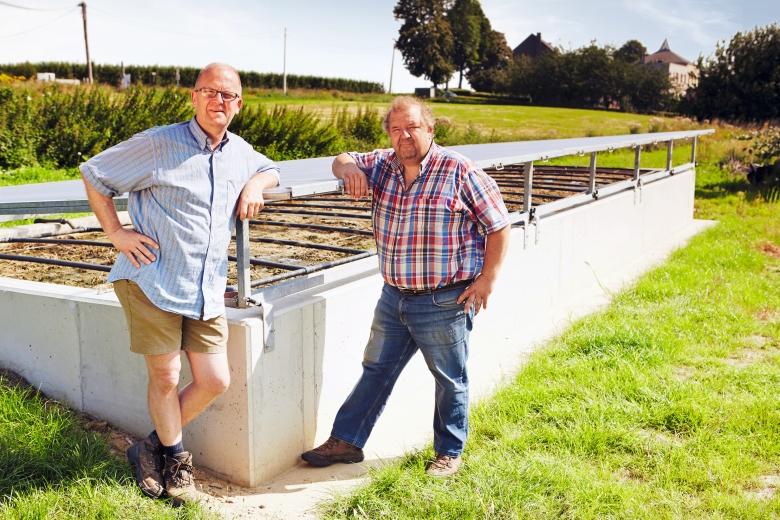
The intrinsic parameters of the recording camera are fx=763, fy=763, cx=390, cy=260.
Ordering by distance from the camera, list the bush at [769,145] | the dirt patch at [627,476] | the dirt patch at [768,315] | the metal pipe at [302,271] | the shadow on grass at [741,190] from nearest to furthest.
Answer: the dirt patch at [627,476], the metal pipe at [302,271], the dirt patch at [768,315], the shadow on grass at [741,190], the bush at [769,145]

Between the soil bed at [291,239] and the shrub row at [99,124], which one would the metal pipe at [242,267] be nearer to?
the soil bed at [291,239]

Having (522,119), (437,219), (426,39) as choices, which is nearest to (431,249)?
(437,219)

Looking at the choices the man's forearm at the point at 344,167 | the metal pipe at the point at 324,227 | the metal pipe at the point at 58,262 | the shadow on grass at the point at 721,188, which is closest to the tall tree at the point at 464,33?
the shadow on grass at the point at 721,188

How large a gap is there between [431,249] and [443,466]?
95 cm

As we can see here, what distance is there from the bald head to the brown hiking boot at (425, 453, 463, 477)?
1755 mm

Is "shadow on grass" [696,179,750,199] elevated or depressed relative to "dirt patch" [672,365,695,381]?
elevated

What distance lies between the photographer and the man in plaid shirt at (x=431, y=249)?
3105 millimetres

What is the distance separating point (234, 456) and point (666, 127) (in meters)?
34.9

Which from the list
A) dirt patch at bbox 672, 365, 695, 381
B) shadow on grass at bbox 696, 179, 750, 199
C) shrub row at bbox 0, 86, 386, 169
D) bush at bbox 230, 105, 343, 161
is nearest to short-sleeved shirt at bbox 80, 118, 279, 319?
dirt patch at bbox 672, 365, 695, 381

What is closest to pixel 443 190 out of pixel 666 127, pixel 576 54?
pixel 666 127

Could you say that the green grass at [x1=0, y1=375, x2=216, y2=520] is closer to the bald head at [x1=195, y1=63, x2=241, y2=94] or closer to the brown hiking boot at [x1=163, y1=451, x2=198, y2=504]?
the brown hiking boot at [x1=163, y1=451, x2=198, y2=504]

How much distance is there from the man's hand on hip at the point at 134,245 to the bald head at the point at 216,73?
22.3 inches

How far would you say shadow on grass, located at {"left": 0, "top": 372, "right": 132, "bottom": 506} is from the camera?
2.95 meters

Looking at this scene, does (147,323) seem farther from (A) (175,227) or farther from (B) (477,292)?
(B) (477,292)
